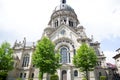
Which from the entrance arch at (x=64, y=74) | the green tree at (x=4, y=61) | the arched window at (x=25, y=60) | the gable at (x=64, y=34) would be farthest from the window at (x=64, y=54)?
the green tree at (x=4, y=61)

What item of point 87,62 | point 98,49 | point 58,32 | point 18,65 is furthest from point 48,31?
point 87,62

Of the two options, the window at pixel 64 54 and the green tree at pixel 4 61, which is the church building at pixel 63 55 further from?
the green tree at pixel 4 61

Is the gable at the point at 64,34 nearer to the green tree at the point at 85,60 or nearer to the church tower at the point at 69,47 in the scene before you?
the church tower at the point at 69,47

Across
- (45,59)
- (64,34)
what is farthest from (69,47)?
(45,59)

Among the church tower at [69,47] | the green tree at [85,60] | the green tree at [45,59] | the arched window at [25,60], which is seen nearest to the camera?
the green tree at [45,59]

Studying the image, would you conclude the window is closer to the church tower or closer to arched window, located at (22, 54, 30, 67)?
the church tower

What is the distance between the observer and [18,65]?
147ft

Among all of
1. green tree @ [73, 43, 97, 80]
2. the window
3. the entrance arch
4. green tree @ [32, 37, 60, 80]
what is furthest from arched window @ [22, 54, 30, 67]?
green tree @ [73, 43, 97, 80]

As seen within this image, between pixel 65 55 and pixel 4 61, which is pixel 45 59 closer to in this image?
pixel 4 61

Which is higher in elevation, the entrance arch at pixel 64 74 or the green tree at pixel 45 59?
the green tree at pixel 45 59

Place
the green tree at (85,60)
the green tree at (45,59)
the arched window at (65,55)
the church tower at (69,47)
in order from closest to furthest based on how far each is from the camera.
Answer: the green tree at (45,59), the green tree at (85,60), the church tower at (69,47), the arched window at (65,55)

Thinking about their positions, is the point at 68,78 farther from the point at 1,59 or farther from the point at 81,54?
the point at 1,59

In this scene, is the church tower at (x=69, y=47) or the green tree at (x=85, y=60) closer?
the green tree at (x=85, y=60)

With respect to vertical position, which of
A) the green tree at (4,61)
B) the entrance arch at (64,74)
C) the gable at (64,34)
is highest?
the gable at (64,34)
